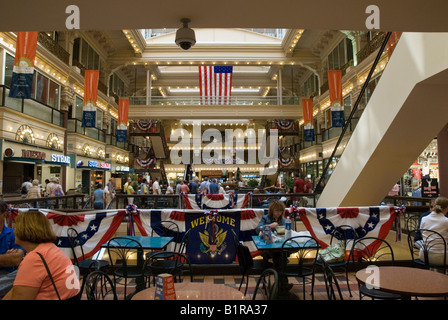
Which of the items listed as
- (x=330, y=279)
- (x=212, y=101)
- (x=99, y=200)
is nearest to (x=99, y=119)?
(x=212, y=101)

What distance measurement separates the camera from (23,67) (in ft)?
36.4

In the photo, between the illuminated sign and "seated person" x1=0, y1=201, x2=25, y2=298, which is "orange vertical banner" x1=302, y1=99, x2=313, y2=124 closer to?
the illuminated sign

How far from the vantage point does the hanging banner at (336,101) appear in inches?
633

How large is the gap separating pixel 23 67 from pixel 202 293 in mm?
11492

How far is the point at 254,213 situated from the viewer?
6.28 meters

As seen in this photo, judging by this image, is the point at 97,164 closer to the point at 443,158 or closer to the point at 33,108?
the point at 33,108

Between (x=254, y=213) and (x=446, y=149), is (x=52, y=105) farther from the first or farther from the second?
(x=446, y=149)

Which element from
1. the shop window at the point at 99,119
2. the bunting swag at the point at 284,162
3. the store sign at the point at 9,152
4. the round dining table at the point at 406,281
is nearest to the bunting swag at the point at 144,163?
the shop window at the point at 99,119

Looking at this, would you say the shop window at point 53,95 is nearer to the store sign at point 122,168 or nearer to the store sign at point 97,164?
the store sign at point 97,164

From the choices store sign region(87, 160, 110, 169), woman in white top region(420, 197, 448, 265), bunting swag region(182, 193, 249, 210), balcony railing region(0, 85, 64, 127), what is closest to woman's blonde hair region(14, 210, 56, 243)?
woman in white top region(420, 197, 448, 265)

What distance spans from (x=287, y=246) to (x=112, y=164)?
21.7 m

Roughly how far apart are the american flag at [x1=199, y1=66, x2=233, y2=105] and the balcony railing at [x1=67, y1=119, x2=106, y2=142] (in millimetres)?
7408

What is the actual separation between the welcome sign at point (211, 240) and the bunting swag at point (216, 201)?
436 centimetres
